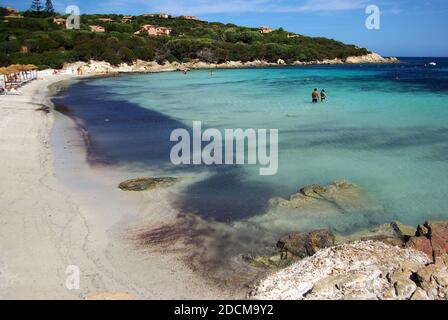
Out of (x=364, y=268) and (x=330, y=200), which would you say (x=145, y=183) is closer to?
(x=330, y=200)

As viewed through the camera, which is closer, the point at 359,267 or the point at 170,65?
the point at 359,267

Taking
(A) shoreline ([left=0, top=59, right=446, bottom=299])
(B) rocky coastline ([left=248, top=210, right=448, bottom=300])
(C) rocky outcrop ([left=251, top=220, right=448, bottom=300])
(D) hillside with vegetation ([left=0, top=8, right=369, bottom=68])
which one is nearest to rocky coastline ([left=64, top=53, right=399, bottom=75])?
(D) hillside with vegetation ([left=0, top=8, right=369, bottom=68])

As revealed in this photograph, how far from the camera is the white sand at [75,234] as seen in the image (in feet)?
22.0

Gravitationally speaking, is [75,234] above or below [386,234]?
above

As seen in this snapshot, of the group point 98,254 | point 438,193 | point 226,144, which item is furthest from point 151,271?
point 226,144

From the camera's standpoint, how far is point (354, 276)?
633 cm

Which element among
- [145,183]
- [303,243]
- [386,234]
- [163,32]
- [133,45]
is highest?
[163,32]

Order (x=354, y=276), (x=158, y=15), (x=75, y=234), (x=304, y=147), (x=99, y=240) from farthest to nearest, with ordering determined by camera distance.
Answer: (x=158, y=15) → (x=304, y=147) → (x=75, y=234) → (x=99, y=240) → (x=354, y=276)

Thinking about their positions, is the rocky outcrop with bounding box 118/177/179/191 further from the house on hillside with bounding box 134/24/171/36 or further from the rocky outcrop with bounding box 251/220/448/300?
the house on hillside with bounding box 134/24/171/36

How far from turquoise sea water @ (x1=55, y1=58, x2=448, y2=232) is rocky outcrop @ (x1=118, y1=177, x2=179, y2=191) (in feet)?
2.50

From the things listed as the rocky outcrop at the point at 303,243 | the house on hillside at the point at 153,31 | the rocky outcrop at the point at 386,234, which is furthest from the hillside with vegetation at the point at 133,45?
the rocky outcrop at the point at 386,234

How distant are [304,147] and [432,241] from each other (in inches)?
368

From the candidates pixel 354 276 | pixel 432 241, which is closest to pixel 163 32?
pixel 432 241

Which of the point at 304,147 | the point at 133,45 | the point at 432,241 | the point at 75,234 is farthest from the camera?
the point at 133,45
